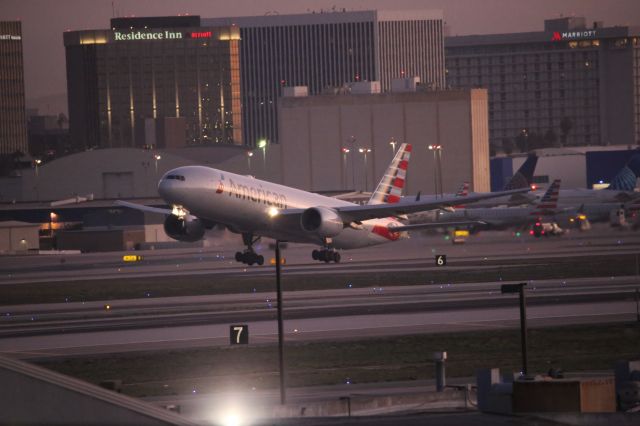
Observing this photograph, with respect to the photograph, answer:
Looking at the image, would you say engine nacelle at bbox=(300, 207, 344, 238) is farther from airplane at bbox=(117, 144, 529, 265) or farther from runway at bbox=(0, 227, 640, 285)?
runway at bbox=(0, 227, 640, 285)

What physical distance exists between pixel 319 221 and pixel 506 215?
187 ft

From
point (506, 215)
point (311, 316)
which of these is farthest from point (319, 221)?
point (506, 215)

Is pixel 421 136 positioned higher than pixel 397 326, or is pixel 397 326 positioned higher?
pixel 421 136

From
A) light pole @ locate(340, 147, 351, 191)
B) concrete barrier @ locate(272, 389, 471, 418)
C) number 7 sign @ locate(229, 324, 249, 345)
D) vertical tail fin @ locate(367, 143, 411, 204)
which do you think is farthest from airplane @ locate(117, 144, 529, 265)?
light pole @ locate(340, 147, 351, 191)

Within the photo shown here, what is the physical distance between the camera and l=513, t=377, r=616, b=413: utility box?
26531mm

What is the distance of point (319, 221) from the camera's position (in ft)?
229

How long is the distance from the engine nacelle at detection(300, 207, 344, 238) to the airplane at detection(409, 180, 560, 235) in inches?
1808

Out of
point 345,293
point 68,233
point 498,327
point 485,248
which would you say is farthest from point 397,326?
point 68,233

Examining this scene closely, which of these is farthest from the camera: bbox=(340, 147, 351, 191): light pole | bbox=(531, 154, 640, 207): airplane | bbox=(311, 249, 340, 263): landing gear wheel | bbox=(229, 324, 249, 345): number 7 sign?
bbox=(340, 147, 351, 191): light pole

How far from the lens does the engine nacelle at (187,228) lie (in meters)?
69.5

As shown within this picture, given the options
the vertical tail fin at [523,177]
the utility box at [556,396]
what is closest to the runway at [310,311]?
the utility box at [556,396]

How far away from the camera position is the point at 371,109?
571 feet

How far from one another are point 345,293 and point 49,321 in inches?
580

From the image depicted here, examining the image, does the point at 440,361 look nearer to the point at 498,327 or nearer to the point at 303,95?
the point at 498,327
